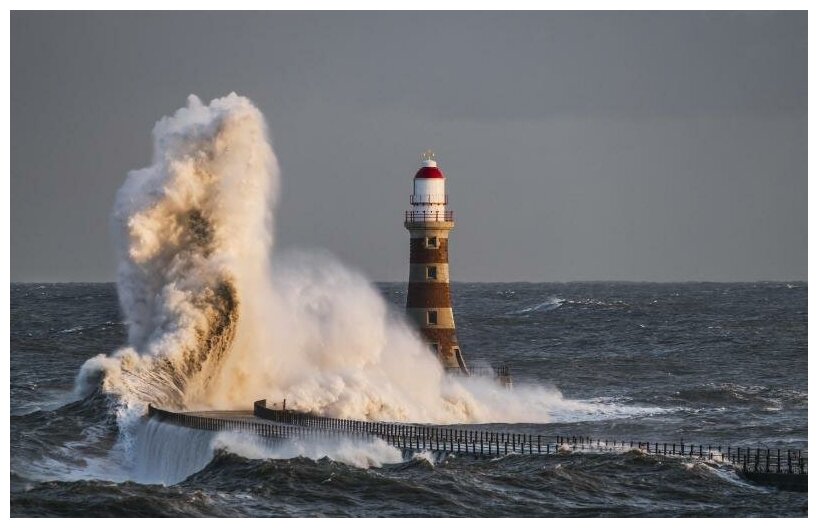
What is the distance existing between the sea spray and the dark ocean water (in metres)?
2.26

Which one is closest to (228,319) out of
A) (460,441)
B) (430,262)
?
(430,262)

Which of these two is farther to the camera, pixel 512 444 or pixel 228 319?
pixel 228 319

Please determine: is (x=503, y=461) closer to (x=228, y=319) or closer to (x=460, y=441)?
(x=460, y=441)

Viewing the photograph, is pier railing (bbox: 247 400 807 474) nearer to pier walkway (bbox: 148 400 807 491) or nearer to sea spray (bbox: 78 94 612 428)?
pier walkway (bbox: 148 400 807 491)

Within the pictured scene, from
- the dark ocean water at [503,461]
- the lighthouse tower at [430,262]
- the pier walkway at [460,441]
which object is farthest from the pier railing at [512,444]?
the lighthouse tower at [430,262]

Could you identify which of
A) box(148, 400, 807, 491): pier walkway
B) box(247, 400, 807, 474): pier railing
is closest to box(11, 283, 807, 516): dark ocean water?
box(148, 400, 807, 491): pier walkway

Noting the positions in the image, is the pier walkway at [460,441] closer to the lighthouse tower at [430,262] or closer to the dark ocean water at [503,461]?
the dark ocean water at [503,461]

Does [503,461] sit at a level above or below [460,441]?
below

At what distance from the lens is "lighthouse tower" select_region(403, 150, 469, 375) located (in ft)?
161

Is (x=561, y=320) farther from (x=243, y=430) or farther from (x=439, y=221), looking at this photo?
(x=243, y=430)

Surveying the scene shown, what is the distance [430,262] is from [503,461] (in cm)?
1121

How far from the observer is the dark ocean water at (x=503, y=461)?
34.5 m

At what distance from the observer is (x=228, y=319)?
4784 cm

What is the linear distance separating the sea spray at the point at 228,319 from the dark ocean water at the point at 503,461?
226 centimetres
